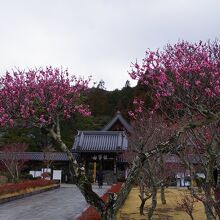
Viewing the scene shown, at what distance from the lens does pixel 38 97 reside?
10125 mm

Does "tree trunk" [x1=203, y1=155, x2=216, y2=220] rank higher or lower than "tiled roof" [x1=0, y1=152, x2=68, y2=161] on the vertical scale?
lower

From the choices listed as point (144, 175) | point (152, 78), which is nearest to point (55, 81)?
point (152, 78)

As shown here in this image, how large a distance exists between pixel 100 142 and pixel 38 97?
32312mm

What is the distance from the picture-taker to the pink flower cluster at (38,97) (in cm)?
956

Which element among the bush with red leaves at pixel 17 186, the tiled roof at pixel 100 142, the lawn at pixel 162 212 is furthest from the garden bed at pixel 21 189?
the tiled roof at pixel 100 142

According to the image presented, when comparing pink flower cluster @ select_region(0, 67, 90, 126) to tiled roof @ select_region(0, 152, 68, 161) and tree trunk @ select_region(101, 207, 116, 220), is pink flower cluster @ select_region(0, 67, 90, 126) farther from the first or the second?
tiled roof @ select_region(0, 152, 68, 161)

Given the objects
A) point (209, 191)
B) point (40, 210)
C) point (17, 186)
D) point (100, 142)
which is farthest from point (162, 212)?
point (100, 142)

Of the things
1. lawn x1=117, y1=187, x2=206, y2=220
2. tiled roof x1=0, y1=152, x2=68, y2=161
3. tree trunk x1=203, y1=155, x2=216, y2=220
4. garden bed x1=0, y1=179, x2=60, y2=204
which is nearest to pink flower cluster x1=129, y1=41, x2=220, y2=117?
tree trunk x1=203, y1=155, x2=216, y2=220

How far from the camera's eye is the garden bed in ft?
71.9

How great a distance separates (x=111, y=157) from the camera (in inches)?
1642

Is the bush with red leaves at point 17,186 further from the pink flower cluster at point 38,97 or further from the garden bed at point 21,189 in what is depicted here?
the pink flower cluster at point 38,97

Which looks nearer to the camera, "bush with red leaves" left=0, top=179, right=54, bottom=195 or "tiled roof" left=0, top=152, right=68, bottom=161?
"bush with red leaves" left=0, top=179, right=54, bottom=195

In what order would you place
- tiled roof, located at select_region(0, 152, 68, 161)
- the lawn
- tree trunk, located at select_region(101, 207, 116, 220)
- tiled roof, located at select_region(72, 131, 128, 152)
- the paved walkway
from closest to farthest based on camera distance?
tree trunk, located at select_region(101, 207, 116, 220) < the paved walkway < the lawn < tiled roof, located at select_region(0, 152, 68, 161) < tiled roof, located at select_region(72, 131, 128, 152)

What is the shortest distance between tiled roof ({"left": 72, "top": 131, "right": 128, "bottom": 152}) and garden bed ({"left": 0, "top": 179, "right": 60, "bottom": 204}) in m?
8.57
